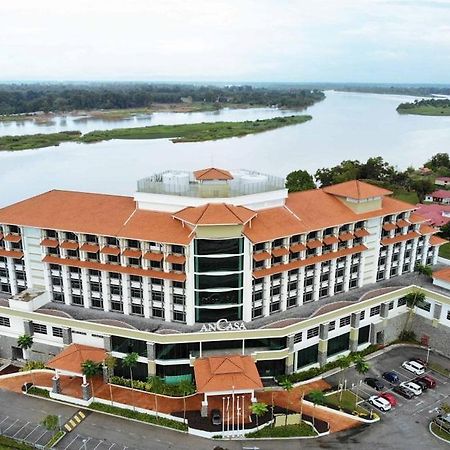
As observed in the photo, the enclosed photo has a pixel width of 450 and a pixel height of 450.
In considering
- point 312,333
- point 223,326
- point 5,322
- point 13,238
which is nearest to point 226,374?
point 223,326

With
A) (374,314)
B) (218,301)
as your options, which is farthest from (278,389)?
(374,314)

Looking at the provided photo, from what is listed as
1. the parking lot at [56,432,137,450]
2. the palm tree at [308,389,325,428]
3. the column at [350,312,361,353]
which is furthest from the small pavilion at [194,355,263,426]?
the column at [350,312,361,353]

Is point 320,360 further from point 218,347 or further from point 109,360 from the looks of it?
point 109,360

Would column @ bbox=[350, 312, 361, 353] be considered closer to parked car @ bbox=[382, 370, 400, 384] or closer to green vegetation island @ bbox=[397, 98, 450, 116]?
parked car @ bbox=[382, 370, 400, 384]

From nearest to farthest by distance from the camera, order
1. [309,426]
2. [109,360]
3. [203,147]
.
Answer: [309,426] < [109,360] < [203,147]

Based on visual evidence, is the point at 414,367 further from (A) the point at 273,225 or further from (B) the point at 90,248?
(B) the point at 90,248

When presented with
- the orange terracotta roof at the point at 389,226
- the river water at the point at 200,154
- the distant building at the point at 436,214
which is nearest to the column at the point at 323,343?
the orange terracotta roof at the point at 389,226

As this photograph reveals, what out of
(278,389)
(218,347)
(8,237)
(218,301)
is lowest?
(278,389)
